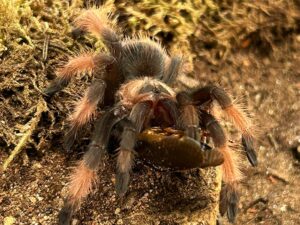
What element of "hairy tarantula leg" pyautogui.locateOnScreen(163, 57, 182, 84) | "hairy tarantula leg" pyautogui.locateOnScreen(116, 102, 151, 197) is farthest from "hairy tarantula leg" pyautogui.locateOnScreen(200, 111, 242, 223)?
"hairy tarantula leg" pyautogui.locateOnScreen(163, 57, 182, 84)

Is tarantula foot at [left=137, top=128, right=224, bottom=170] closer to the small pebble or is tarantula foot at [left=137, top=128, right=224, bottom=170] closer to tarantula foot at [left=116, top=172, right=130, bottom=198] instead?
tarantula foot at [left=116, top=172, right=130, bottom=198]

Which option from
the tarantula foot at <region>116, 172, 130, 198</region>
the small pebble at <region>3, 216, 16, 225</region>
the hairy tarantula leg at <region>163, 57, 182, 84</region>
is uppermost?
the hairy tarantula leg at <region>163, 57, 182, 84</region>

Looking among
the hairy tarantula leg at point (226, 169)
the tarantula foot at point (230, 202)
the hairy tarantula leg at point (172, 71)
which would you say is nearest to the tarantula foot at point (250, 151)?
the hairy tarantula leg at point (226, 169)

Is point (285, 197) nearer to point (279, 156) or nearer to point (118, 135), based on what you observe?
point (279, 156)

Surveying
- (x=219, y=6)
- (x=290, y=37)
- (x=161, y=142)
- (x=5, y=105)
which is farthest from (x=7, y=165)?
(x=290, y=37)

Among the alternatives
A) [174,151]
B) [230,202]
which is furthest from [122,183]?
[230,202]

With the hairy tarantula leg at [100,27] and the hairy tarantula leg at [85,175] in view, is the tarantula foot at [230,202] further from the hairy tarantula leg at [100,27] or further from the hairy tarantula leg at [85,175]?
the hairy tarantula leg at [100,27]

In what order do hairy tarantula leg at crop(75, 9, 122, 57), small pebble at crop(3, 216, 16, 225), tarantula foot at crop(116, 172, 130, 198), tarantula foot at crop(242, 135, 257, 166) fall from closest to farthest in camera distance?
tarantula foot at crop(116, 172, 130, 198) → small pebble at crop(3, 216, 16, 225) → tarantula foot at crop(242, 135, 257, 166) → hairy tarantula leg at crop(75, 9, 122, 57)

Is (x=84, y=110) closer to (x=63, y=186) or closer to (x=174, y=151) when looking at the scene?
(x=63, y=186)
